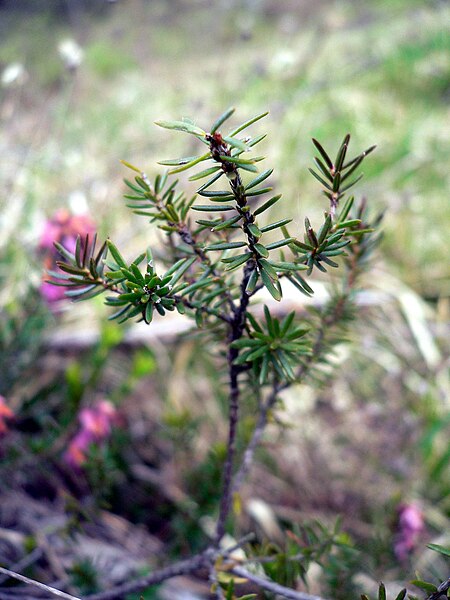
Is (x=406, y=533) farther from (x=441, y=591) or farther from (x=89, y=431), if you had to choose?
(x=89, y=431)

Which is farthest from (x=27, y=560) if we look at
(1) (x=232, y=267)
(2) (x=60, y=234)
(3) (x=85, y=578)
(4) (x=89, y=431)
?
(1) (x=232, y=267)

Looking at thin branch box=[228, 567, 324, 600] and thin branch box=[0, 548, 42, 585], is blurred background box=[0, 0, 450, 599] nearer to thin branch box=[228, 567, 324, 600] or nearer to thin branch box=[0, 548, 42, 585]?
thin branch box=[0, 548, 42, 585]

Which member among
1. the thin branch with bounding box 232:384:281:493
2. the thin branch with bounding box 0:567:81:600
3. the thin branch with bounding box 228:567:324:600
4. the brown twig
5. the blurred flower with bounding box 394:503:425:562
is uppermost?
the thin branch with bounding box 232:384:281:493

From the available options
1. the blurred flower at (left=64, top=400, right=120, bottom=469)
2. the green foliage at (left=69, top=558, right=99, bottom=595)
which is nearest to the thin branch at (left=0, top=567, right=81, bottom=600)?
the green foliage at (left=69, top=558, right=99, bottom=595)

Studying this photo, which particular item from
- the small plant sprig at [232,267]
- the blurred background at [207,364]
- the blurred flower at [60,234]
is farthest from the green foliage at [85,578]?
the blurred flower at [60,234]

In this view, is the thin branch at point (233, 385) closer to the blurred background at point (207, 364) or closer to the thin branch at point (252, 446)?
the thin branch at point (252, 446)

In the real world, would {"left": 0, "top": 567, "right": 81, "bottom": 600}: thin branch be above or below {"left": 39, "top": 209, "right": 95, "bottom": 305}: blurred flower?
below

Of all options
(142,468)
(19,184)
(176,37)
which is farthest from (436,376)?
(176,37)
